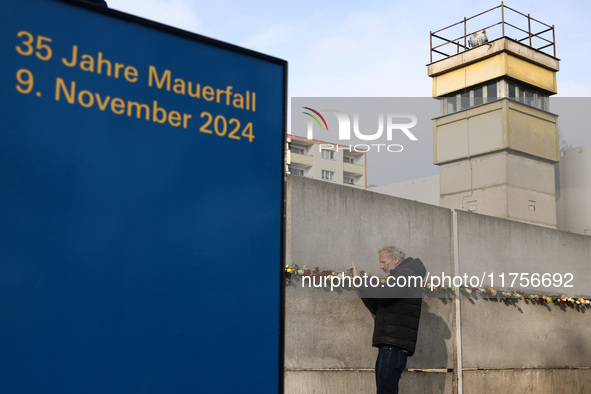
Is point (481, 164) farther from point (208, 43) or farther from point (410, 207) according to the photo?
point (208, 43)

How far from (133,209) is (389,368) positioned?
5089mm

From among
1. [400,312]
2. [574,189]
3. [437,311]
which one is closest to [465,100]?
[574,189]

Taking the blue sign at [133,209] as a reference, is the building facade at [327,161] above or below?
above

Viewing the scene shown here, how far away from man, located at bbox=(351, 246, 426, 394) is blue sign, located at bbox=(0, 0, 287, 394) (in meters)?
4.62

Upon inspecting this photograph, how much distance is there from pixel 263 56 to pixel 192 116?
0.35 metres

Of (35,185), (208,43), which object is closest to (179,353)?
(35,185)

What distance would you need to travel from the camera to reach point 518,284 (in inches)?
381

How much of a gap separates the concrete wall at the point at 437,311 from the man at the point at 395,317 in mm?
608

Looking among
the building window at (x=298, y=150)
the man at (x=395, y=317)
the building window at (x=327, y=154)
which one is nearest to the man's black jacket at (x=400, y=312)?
the man at (x=395, y=317)

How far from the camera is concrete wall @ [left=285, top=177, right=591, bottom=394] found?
7027 mm

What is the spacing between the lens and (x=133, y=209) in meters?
1.91

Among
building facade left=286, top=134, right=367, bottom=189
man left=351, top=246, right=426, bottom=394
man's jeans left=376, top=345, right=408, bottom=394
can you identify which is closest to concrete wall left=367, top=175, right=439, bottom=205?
man left=351, top=246, right=426, bottom=394

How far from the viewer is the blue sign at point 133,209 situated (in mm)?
1776

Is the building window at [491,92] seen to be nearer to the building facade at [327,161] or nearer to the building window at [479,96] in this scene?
the building window at [479,96]
